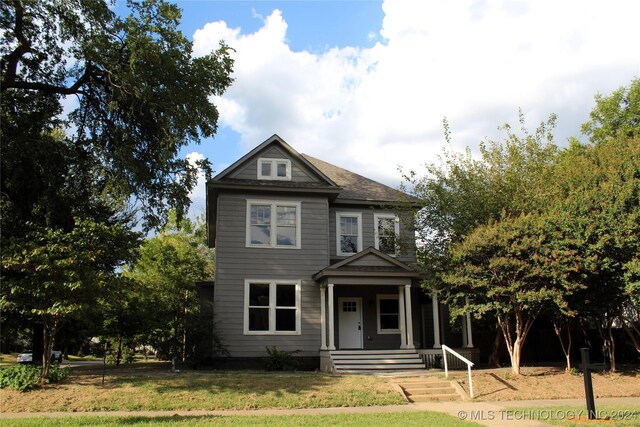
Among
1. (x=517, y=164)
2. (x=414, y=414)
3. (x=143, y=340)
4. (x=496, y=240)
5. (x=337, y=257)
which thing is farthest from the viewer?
(x=337, y=257)

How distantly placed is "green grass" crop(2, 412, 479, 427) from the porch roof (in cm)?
812

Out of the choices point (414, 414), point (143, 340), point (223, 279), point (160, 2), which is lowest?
point (414, 414)

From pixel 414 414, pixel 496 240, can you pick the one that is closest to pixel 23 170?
pixel 414 414

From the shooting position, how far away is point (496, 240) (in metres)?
15.0

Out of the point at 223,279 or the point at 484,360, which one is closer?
the point at 223,279

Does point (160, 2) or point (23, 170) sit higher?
point (160, 2)

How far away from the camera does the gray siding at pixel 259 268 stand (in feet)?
61.3

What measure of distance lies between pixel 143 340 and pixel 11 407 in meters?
8.03

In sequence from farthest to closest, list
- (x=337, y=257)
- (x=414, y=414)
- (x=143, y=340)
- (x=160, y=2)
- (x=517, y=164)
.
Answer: (x=337, y=257), (x=143, y=340), (x=517, y=164), (x=160, y=2), (x=414, y=414)

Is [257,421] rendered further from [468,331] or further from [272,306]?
[468,331]

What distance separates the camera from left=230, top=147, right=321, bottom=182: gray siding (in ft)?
65.7

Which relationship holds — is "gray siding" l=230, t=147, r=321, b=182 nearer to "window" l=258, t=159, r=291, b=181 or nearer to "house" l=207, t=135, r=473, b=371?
"house" l=207, t=135, r=473, b=371

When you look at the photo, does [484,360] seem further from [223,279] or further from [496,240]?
[223,279]

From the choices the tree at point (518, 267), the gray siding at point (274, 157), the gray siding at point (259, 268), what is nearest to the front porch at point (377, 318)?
the gray siding at point (259, 268)
